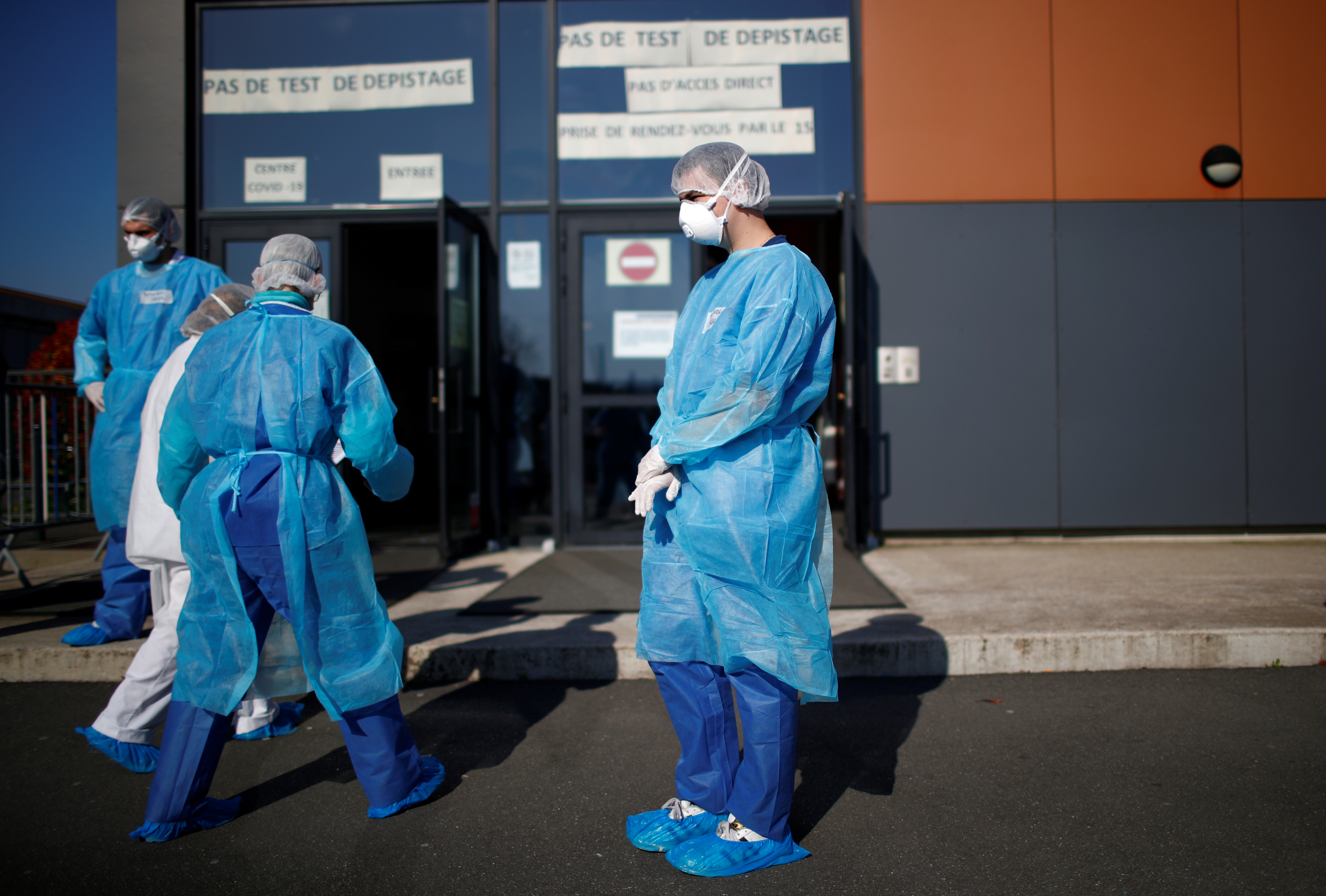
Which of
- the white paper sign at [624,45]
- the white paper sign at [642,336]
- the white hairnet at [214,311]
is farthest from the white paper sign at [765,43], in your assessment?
the white hairnet at [214,311]

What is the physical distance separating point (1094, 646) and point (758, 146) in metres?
4.43

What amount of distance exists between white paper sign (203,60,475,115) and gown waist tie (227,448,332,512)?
16.7 feet

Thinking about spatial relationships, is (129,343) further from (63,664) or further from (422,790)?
(422,790)

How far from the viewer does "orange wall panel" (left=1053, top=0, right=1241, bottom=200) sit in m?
6.34

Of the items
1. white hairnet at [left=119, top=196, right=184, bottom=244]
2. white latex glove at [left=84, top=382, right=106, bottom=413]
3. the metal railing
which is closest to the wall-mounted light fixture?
white hairnet at [left=119, top=196, right=184, bottom=244]

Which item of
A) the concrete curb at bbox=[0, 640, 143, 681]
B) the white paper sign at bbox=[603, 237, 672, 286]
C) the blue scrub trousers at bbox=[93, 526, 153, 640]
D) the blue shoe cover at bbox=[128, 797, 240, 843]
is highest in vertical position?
the white paper sign at bbox=[603, 237, 672, 286]

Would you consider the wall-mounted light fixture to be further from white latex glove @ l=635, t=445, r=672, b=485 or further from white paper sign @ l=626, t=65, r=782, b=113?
white latex glove @ l=635, t=445, r=672, b=485

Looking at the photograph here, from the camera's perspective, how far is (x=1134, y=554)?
5.91 m

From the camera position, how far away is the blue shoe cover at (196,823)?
2.36m

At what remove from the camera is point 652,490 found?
2246mm

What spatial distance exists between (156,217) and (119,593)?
1823mm

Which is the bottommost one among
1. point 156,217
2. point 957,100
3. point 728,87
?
point 156,217

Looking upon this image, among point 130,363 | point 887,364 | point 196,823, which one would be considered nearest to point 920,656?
point 196,823

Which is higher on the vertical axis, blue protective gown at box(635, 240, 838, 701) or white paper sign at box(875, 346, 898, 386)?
white paper sign at box(875, 346, 898, 386)
